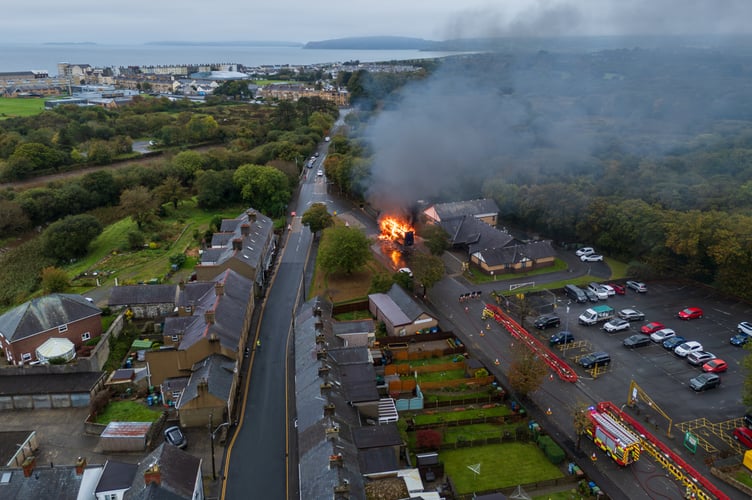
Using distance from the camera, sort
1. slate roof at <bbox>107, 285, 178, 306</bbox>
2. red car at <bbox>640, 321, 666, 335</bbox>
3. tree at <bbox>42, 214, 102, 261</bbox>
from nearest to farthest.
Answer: red car at <bbox>640, 321, 666, 335</bbox>
slate roof at <bbox>107, 285, 178, 306</bbox>
tree at <bbox>42, 214, 102, 261</bbox>

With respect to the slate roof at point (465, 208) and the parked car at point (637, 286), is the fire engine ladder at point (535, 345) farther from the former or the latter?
the slate roof at point (465, 208)

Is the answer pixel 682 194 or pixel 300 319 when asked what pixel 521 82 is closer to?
pixel 682 194

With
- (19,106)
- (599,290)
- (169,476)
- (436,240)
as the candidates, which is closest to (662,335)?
(599,290)

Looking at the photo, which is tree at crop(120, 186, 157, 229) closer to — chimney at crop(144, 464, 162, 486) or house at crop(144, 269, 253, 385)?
house at crop(144, 269, 253, 385)

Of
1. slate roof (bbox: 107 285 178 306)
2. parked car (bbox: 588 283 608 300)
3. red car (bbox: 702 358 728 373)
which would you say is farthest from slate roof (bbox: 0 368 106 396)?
red car (bbox: 702 358 728 373)

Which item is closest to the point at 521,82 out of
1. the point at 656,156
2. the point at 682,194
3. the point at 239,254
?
the point at 656,156
